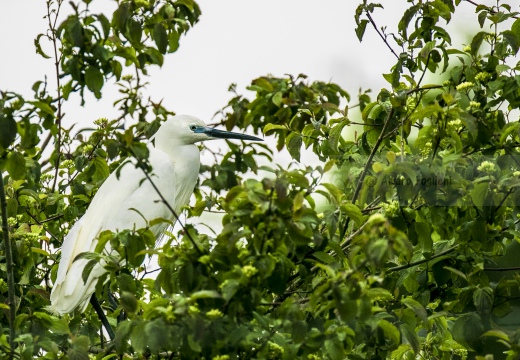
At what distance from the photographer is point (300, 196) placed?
75.7 inches

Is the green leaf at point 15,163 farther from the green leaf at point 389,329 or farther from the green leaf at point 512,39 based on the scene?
the green leaf at point 512,39

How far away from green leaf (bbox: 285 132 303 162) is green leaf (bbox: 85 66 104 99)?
1.96 ft

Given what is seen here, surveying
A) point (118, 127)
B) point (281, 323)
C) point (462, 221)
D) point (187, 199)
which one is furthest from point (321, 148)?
point (187, 199)

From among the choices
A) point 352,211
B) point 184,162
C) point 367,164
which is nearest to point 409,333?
point 352,211

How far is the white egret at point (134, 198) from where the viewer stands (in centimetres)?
311

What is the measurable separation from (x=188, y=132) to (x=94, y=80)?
4.92ft

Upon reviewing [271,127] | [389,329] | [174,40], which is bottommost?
[389,329]

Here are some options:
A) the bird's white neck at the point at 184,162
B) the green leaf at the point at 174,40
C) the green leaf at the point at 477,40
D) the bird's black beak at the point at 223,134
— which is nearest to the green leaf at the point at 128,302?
the green leaf at the point at 174,40

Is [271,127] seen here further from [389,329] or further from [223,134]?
[223,134]

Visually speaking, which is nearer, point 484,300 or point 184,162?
point 484,300

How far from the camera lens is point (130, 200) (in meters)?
3.66

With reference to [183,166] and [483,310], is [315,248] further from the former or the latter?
[183,166]

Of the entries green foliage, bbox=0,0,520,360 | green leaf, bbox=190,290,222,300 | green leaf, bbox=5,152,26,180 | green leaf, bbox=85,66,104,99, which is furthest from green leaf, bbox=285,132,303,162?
green leaf, bbox=190,290,222,300

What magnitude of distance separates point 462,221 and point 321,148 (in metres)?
0.50
